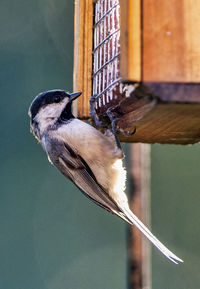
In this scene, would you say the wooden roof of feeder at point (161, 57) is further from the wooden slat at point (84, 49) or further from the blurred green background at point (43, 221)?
the blurred green background at point (43, 221)

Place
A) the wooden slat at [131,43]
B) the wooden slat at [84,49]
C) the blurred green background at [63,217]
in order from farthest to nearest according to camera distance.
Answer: the blurred green background at [63,217] → the wooden slat at [84,49] → the wooden slat at [131,43]

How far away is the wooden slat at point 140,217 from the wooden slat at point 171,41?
0.43 metres

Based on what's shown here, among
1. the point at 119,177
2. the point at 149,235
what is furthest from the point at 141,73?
the point at 119,177

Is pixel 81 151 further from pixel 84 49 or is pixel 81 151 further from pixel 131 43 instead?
pixel 131 43

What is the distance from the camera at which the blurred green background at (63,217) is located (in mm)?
3852

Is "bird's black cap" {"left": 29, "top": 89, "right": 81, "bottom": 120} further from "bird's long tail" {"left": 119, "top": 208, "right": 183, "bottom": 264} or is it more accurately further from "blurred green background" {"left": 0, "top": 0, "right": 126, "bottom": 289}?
"blurred green background" {"left": 0, "top": 0, "right": 126, "bottom": 289}

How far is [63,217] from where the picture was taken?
400 centimetres

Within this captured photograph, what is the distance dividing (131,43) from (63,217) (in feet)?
9.88

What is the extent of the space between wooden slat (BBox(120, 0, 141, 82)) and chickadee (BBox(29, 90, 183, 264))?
23.3 inches

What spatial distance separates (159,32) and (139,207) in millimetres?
532

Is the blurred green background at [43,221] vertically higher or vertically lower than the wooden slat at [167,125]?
lower

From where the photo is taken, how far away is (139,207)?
4.77ft

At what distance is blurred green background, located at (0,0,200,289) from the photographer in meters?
3.85

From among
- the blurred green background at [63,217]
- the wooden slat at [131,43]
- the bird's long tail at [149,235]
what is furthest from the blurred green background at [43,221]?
the wooden slat at [131,43]
